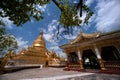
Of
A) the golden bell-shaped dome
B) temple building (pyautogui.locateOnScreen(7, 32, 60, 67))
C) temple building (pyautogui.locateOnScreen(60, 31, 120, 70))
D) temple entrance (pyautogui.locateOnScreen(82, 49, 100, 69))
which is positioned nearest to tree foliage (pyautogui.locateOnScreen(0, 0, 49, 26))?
temple building (pyautogui.locateOnScreen(60, 31, 120, 70))

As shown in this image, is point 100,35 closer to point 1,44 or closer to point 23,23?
point 23,23

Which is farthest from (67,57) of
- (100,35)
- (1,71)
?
(1,71)

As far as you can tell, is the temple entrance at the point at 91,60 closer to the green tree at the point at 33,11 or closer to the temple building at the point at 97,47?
the temple building at the point at 97,47

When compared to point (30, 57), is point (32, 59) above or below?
below

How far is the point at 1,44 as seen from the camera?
16.0 metres

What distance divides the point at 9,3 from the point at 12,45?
14.5m

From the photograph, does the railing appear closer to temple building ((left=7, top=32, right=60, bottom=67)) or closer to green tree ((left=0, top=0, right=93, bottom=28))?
green tree ((left=0, top=0, right=93, bottom=28))

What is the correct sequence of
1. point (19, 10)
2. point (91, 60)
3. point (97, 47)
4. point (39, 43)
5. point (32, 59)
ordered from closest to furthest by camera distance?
point (19, 10)
point (97, 47)
point (91, 60)
point (32, 59)
point (39, 43)

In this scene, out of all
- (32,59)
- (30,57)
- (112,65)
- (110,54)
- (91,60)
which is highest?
Answer: (30,57)

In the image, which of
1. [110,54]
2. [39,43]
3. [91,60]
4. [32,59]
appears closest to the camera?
[110,54]

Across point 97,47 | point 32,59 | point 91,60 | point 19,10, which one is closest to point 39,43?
point 32,59

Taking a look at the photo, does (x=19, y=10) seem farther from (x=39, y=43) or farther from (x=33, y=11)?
(x=39, y=43)

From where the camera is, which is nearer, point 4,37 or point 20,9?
point 20,9

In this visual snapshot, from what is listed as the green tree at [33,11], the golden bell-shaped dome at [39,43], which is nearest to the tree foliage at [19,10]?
the green tree at [33,11]
